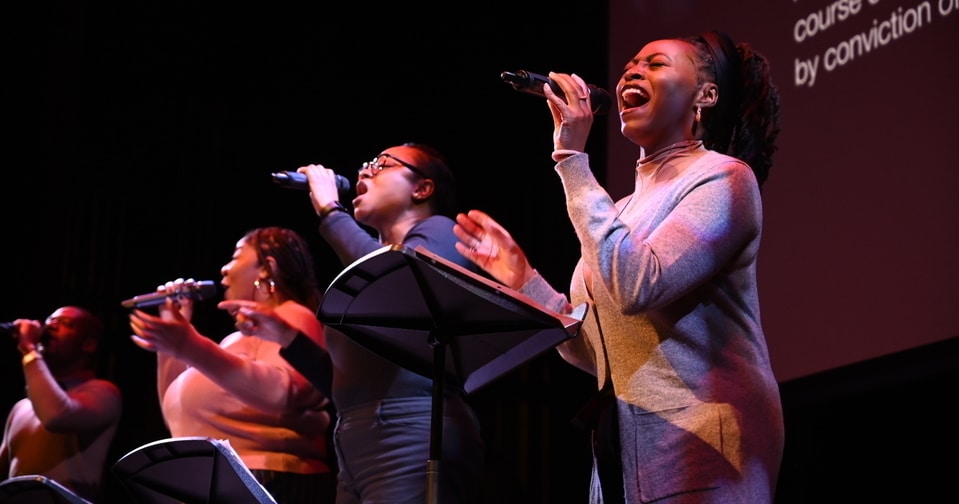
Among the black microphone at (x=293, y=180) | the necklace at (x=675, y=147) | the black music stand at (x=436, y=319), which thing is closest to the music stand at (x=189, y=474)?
the black music stand at (x=436, y=319)

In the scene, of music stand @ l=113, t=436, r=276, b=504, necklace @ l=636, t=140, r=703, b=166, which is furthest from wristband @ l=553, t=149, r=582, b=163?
music stand @ l=113, t=436, r=276, b=504

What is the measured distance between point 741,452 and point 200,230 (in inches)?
153

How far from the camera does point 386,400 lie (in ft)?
8.43

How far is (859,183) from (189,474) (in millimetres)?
2349

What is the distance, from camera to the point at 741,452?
1.66 meters

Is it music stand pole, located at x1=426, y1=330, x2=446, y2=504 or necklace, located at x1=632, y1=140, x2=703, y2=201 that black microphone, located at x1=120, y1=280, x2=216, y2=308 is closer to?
music stand pole, located at x1=426, y1=330, x2=446, y2=504

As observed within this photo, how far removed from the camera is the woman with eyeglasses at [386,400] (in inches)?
98.0

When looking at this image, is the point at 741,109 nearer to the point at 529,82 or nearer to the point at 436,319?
the point at 529,82

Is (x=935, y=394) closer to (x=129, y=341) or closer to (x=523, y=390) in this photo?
(x=523, y=390)

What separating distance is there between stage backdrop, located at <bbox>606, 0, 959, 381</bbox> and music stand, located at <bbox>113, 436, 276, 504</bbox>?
2147mm

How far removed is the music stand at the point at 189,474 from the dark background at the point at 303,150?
2.38m

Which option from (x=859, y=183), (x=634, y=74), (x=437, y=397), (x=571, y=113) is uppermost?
(x=859, y=183)

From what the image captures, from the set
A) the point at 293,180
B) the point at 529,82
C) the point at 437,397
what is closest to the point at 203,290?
the point at 293,180

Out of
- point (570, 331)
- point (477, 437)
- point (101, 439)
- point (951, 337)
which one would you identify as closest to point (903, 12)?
point (951, 337)
